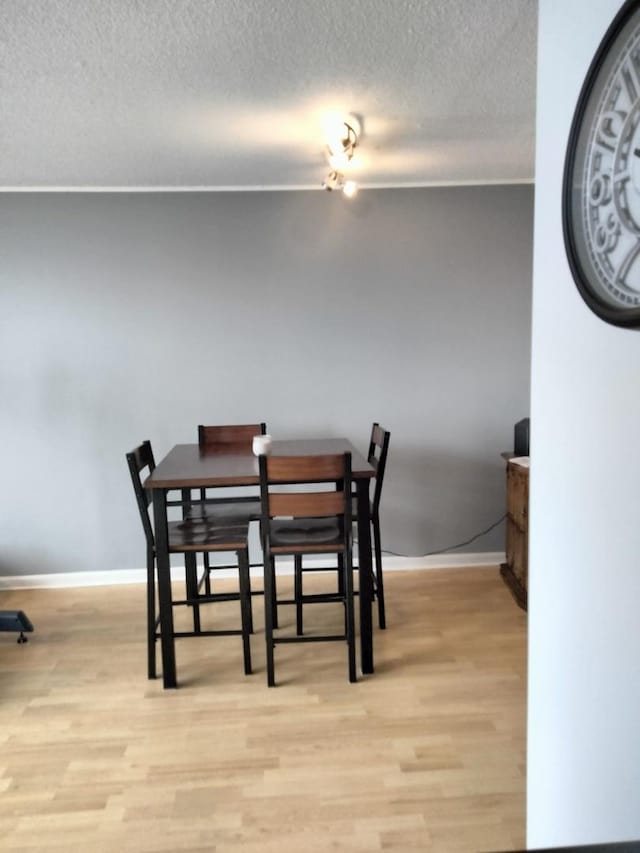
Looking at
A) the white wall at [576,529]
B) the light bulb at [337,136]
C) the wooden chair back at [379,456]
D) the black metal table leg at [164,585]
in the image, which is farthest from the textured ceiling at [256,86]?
the black metal table leg at [164,585]

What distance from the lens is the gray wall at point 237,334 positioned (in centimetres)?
340

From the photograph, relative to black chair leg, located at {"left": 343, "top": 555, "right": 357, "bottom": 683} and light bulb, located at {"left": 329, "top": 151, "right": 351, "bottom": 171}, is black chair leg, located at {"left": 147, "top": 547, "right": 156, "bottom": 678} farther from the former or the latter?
light bulb, located at {"left": 329, "top": 151, "right": 351, "bottom": 171}

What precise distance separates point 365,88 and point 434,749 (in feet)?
7.66

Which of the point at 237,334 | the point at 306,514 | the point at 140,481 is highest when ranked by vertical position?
the point at 237,334

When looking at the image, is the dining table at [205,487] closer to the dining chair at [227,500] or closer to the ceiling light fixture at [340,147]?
the dining chair at [227,500]

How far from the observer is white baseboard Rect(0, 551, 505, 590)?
3.54m

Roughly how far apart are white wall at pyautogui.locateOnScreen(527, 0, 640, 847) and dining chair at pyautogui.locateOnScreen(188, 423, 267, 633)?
172cm

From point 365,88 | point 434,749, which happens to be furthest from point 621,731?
point 365,88

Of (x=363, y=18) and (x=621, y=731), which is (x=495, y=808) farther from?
(x=363, y=18)

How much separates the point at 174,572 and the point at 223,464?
1.23 metres

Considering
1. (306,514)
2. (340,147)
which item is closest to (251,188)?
(340,147)

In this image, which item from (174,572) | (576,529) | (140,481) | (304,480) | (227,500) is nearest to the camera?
(576,529)

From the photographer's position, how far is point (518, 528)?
10.5 ft

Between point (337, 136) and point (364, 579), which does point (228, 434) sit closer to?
point (364, 579)
